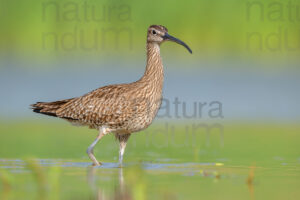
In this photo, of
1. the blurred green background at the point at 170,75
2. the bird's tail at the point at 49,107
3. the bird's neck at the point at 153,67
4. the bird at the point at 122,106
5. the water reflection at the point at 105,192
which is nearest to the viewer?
the water reflection at the point at 105,192

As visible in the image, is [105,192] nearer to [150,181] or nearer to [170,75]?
[150,181]

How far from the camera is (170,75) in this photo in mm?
21734

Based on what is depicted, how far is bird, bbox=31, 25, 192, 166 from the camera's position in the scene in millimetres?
12328

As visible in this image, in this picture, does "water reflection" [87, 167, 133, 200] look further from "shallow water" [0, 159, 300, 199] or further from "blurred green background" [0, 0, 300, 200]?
"blurred green background" [0, 0, 300, 200]

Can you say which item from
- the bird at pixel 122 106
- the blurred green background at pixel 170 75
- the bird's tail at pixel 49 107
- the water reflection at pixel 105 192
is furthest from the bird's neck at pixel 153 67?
the water reflection at pixel 105 192

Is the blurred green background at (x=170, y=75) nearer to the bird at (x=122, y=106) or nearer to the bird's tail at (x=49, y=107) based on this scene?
the bird at (x=122, y=106)

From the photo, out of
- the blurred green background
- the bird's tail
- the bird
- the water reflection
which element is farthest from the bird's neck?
the water reflection

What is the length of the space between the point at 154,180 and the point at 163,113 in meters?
8.79

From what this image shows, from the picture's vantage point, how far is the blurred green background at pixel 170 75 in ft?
47.1

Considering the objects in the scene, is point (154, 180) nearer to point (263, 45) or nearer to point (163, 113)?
point (163, 113)

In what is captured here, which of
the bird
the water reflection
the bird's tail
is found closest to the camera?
the water reflection

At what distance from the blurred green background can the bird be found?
592mm

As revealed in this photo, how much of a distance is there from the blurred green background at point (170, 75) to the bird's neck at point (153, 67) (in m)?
1.29

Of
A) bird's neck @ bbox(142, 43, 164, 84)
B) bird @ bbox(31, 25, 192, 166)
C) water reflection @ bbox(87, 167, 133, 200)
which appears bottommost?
water reflection @ bbox(87, 167, 133, 200)
